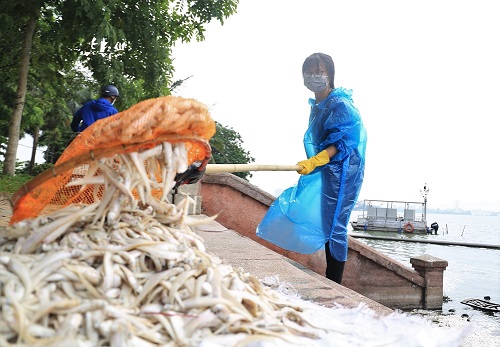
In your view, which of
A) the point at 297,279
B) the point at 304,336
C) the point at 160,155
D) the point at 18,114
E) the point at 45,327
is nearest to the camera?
the point at 45,327

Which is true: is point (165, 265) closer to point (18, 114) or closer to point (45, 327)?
point (45, 327)

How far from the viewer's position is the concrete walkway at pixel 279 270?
2.99 m

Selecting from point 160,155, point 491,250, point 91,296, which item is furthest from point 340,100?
point 491,250

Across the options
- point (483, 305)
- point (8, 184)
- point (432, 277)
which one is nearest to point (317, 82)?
point (432, 277)

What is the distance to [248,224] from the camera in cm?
719

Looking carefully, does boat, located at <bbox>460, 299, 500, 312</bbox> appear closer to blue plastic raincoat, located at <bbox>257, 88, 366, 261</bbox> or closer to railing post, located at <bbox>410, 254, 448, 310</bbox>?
railing post, located at <bbox>410, 254, 448, 310</bbox>

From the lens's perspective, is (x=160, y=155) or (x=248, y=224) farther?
(x=248, y=224)

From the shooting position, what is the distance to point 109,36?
8.80 m

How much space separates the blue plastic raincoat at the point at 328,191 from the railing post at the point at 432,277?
119 inches

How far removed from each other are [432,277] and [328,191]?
351cm

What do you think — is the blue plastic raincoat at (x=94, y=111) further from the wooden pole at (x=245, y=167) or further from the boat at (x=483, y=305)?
the boat at (x=483, y=305)

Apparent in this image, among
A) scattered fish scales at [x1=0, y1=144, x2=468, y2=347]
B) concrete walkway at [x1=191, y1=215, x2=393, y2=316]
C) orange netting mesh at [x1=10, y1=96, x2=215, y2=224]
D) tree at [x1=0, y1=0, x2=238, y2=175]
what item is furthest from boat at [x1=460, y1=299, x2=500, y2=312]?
tree at [x1=0, y1=0, x2=238, y2=175]

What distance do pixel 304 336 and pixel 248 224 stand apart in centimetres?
517

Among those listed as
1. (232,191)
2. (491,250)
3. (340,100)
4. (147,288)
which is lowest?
(491,250)
